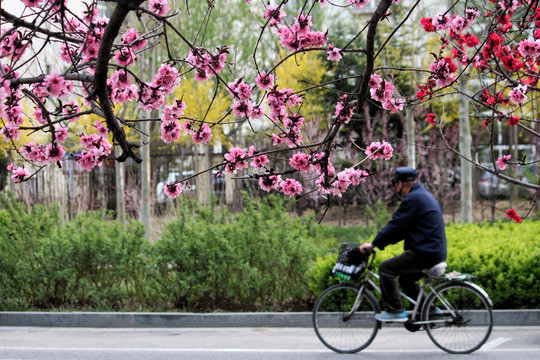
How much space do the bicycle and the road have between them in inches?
5.8

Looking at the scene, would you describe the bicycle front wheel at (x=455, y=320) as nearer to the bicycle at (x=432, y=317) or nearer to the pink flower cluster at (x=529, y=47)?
the bicycle at (x=432, y=317)

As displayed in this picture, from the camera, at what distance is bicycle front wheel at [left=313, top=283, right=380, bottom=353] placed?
679 centimetres

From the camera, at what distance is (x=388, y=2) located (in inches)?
126

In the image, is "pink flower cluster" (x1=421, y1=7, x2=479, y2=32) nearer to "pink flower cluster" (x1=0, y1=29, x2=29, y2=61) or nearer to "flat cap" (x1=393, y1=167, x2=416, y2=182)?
"flat cap" (x1=393, y1=167, x2=416, y2=182)

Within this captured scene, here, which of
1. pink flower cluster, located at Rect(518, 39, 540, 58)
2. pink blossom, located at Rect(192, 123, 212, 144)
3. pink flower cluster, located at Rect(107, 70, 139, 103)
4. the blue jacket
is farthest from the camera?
the blue jacket

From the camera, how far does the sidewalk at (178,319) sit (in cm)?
→ 806

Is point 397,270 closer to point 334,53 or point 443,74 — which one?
point 443,74

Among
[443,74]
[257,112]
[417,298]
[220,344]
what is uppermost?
[443,74]

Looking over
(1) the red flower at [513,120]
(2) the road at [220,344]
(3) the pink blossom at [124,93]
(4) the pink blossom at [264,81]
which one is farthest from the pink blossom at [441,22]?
(2) the road at [220,344]

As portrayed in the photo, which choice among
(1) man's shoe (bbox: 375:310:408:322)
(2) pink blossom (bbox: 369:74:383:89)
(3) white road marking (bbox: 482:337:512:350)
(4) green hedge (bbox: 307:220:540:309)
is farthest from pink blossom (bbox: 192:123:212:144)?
(4) green hedge (bbox: 307:220:540:309)

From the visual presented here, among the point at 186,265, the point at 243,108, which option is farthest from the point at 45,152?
the point at 186,265

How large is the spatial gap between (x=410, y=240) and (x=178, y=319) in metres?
3.40

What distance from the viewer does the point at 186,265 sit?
359 inches

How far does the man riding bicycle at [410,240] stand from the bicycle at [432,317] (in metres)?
0.14
